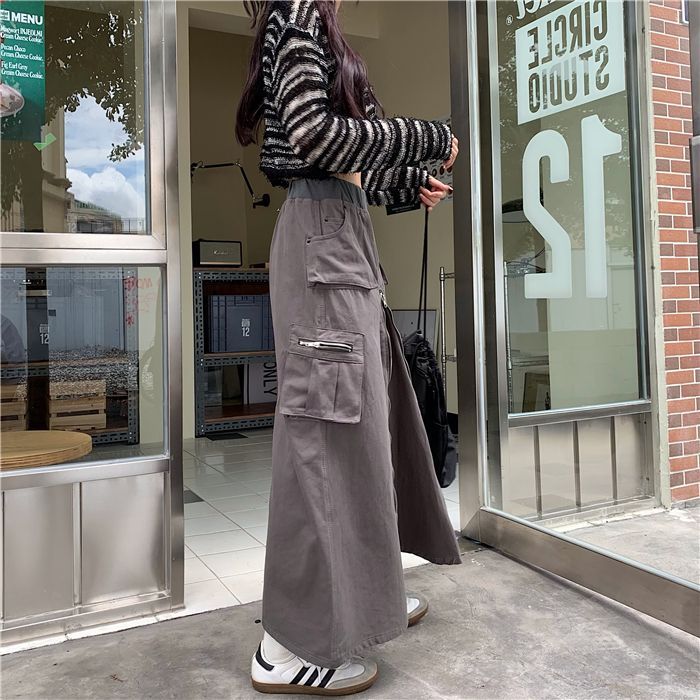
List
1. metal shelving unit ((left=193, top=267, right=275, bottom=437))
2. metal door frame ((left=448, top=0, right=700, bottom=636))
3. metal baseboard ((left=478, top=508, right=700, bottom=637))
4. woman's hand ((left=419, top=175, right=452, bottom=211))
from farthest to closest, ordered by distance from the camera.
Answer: metal shelving unit ((left=193, top=267, right=275, bottom=437))
metal door frame ((left=448, top=0, right=700, bottom=636))
metal baseboard ((left=478, top=508, right=700, bottom=637))
woman's hand ((left=419, top=175, right=452, bottom=211))

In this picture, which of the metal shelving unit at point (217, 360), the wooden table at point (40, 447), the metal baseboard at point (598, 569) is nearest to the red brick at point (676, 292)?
the metal baseboard at point (598, 569)

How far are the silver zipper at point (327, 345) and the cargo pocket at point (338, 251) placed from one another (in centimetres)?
11

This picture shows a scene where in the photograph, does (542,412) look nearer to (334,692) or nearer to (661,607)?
(661,607)

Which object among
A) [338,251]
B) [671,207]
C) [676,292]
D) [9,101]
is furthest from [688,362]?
[9,101]

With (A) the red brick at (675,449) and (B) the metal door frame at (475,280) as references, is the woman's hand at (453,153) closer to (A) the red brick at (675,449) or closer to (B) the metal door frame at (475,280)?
(B) the metal door frame at (475,280)

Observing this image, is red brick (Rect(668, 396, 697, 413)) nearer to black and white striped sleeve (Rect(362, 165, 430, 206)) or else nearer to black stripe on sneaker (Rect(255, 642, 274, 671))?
black and white striped sleeve (Rect(362, 165, 430, 206))

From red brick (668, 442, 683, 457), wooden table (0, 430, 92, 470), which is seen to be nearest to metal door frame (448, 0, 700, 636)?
red brick (668, 442, 683, 457)

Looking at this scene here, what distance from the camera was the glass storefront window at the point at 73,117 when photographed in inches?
65.4

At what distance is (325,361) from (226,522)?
1.54 metres

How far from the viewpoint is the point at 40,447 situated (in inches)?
65.5

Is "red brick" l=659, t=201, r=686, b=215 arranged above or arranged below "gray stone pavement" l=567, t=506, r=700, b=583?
above

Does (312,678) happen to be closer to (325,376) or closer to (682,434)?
(325,376)

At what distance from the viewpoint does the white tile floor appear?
1.87 m

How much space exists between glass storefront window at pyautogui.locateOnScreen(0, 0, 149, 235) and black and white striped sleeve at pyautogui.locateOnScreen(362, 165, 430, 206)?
63 centimetres
